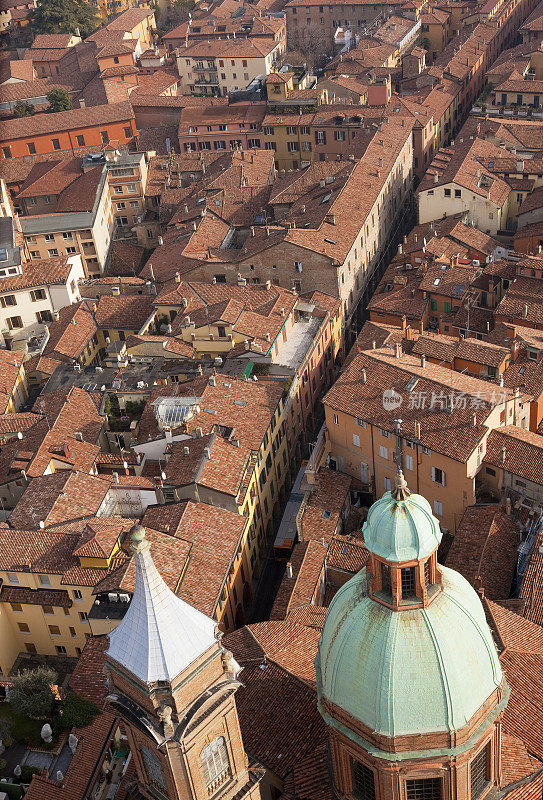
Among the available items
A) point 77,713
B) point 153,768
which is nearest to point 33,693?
point 77,713

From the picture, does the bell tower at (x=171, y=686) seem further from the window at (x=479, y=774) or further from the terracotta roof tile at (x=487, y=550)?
the terracotta roof tile at (x=487, y=550)

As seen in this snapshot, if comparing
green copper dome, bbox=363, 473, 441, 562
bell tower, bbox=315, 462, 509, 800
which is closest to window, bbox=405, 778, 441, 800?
bell tower, bbox=315, 462, 509, 800

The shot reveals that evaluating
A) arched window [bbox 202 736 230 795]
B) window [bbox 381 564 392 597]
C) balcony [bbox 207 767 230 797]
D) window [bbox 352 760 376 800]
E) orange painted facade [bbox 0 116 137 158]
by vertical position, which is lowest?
orange painted facade [bbox 0 116 137 158]

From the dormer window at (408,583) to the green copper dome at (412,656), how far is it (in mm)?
480

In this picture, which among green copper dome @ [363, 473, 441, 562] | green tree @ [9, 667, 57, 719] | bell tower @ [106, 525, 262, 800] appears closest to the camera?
bell tower @ [106, 525, 262, 800]

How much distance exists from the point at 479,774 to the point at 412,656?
5594 millimetres

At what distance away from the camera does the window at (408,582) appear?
27.5 metres

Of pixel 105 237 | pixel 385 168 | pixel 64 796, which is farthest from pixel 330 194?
pixel 64 796

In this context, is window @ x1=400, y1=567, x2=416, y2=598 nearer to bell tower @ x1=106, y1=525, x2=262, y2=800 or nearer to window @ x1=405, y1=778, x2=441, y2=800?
bell tower @ x1=106, y1=525, x2=262, y2=800

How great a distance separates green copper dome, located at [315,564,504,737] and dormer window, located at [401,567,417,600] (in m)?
0.48

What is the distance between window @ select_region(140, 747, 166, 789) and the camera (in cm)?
2859

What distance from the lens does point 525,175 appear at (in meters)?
85.1

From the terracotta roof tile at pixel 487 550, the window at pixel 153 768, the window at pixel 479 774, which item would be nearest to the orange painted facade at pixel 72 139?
the terracotta roof tile at pixel 487 550

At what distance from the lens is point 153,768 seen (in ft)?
95.3
